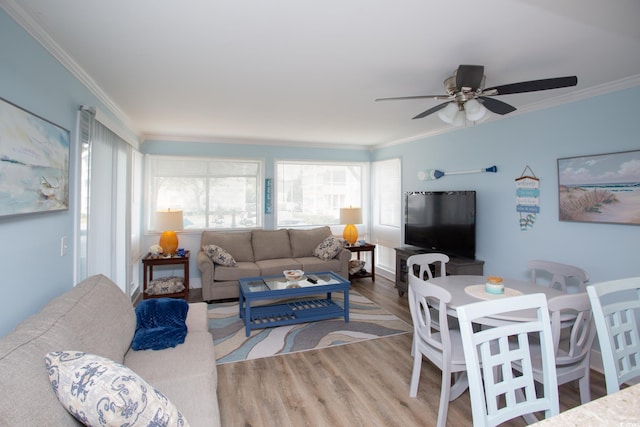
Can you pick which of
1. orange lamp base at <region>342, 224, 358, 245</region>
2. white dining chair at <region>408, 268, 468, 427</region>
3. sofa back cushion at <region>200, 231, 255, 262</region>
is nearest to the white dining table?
white dining chair at <region>408, 268, 468, 427</region>

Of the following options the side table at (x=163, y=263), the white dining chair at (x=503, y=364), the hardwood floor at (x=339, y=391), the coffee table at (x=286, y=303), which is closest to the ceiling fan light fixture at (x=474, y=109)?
the white dining chair at (x=503, y=364)

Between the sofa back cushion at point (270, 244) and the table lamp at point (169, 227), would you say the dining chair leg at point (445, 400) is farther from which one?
the table lamp at point (169, 227)

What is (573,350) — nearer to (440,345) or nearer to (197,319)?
(440,345)

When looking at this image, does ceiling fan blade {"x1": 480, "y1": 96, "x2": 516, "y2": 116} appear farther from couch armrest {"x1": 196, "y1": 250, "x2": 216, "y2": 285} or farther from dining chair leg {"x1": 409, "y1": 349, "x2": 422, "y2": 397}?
couch armrest {"x1": 196, "y1": 250, "x2": 216, "y2": 285}

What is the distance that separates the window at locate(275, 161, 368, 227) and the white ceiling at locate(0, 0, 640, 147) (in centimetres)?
242

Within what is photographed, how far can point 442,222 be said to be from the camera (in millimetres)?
4398

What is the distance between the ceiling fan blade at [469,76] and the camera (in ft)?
6.48

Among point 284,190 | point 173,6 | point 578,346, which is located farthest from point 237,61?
point 284,190

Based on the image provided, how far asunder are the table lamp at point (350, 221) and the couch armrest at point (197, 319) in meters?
3.20

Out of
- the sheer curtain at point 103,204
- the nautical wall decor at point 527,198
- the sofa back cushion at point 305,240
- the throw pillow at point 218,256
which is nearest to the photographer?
the sheer curtain at point 103,204

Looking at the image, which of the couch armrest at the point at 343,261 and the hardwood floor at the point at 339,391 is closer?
the hardwood floor at the point at 339,391

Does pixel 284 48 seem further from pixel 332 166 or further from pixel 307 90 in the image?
pixel 332 166

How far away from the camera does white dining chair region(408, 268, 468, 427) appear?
80.8 inches

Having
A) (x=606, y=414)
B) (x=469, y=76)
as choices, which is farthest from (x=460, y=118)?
(x=606, y=414)
